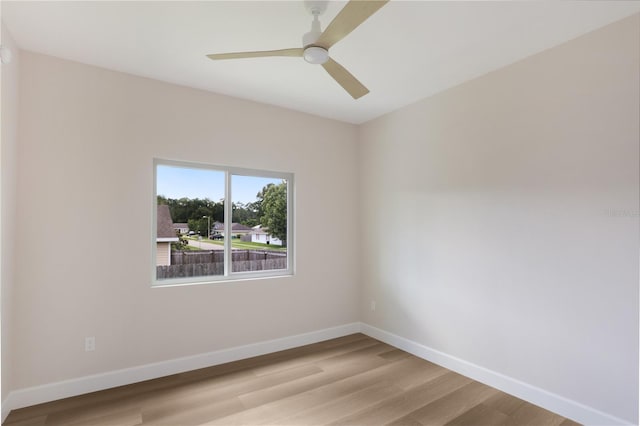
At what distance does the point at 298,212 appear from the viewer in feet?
12.7

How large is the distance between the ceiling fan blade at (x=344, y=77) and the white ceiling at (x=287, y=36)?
0.36 m

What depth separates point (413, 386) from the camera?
281 cm

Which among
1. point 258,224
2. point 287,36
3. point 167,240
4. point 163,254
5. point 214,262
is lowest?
point 214,262

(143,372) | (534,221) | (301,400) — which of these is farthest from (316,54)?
(143,372)

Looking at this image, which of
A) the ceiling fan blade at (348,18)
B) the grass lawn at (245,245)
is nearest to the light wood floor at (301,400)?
the grass lawn at (245,245)

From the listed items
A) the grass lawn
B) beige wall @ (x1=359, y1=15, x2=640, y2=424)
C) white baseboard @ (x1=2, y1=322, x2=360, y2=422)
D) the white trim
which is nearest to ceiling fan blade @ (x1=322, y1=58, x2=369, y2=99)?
beige wall @ (x1=359, y1=15, x2=640, y2=424)

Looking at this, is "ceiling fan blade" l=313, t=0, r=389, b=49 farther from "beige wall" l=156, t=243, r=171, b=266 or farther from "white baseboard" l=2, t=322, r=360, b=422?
"white baseboard" l=2, t=322, r=360, b=422

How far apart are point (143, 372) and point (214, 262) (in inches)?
44.6

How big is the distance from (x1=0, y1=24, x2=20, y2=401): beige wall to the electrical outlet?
0.45 meters

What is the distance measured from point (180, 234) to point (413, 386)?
2.57 metres

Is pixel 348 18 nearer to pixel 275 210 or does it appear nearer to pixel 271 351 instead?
pixel 275 210

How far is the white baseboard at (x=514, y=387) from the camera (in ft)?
7.30

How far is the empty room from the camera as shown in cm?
219

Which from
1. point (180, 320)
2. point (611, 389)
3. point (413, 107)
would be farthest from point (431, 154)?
point (180, 320)
